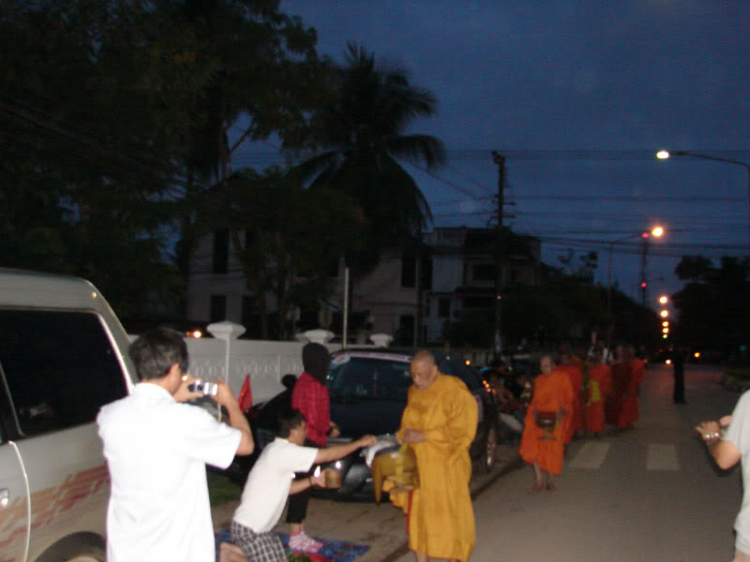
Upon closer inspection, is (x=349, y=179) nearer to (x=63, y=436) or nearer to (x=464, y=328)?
(x=464, y=328)

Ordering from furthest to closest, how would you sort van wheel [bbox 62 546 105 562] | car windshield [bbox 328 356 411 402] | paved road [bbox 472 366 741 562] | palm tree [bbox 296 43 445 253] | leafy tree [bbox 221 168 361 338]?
palm tree [bbox 296 43 445 253] < leafy tree [bbox 221 168 361 338] < car windshield [bbox 328 356 411 402] < paved road [bbox 472 366 741 562] < van wheel [bbox 62 546 105 562]

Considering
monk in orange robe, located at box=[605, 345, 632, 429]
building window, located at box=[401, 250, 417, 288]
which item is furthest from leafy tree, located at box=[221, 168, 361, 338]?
building window, located at box=[401, 250, 417, 288]

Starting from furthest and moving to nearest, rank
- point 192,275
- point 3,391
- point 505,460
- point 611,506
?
1. point 192,275
2. point 505,460
3. point 611,506
4. point 3,391

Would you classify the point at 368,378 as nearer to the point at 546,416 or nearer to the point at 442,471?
the point at 546,416

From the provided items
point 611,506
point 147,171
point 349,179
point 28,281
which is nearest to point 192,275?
point 349,179

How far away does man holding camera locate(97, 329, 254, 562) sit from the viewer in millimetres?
3256

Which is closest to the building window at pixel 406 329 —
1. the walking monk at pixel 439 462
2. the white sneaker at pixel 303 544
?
the white sneaker at pixel 303 544

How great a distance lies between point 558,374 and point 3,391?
7.95 meters

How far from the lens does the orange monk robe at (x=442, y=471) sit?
6246mm

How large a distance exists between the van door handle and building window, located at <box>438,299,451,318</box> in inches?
1885

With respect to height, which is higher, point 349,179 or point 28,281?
point 349,179

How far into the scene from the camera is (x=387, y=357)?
10.1 m

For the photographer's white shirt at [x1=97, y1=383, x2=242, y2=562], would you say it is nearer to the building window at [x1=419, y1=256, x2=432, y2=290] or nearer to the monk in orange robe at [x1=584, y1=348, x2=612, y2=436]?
the monk in orange robe at [x1=584, y1=348, x2=612, y2=436]

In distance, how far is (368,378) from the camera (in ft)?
33.3
